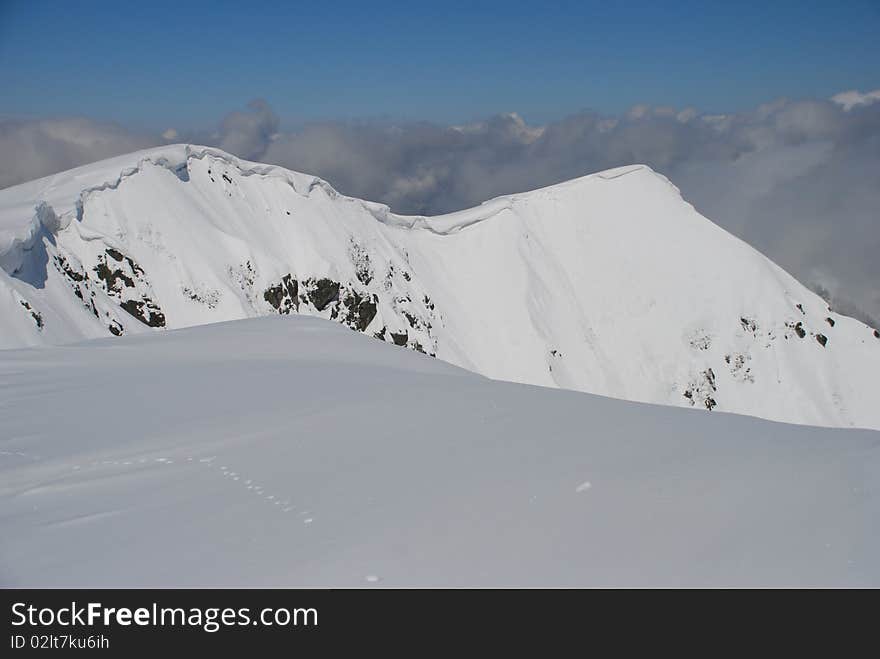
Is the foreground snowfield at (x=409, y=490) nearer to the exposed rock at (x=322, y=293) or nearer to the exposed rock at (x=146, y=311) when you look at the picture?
the exposed rock at (x=146, y=311)

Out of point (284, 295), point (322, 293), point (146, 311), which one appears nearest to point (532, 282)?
point (322, 293)

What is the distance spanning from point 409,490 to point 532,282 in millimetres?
76373

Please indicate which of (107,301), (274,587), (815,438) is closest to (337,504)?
(274,587)

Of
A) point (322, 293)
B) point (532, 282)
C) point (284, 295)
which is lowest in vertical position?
point (284, 295)

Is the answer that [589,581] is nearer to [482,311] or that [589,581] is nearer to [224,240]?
[224,240]

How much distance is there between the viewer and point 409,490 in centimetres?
Result: 524

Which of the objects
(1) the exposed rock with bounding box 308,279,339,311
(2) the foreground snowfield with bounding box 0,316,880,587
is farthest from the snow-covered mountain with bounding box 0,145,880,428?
(2) the foreground snowfield with bounding box 0,316,880,587

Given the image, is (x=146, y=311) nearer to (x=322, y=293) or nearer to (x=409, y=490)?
(x=322, y=293)

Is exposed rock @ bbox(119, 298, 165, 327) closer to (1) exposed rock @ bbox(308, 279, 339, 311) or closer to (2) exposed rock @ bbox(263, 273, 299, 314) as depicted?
(2) exposed rock @ bbox(263, 273, 299, 314)

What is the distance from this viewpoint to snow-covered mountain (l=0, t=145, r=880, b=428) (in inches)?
2094

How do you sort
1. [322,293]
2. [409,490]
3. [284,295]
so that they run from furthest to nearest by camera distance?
[322,293] → [284,295] → [409,490]

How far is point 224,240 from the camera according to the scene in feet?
179

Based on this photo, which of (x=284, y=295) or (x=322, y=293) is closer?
(x=284, y=295)

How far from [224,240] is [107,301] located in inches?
722
